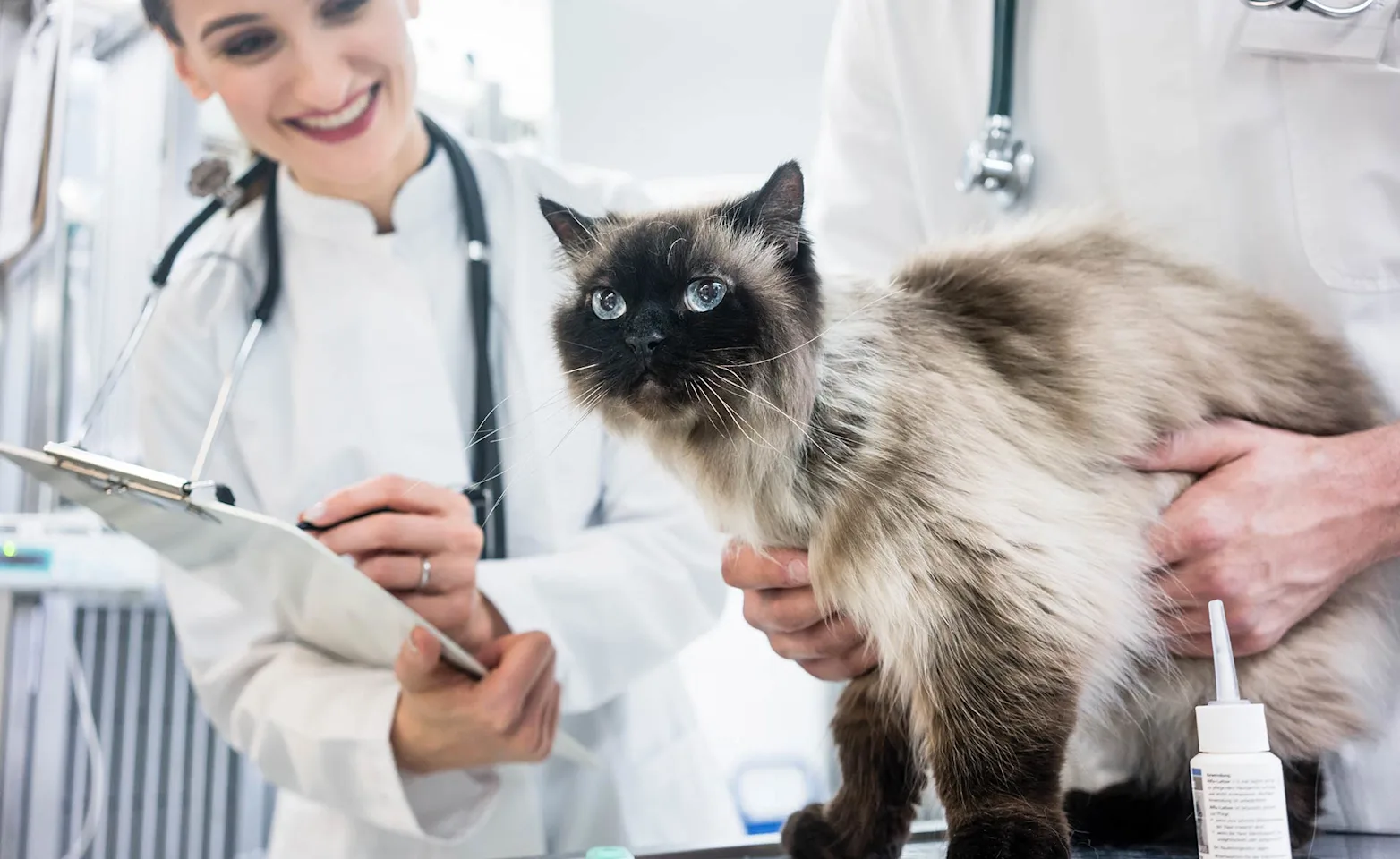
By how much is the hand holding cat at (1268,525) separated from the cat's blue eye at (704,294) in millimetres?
438

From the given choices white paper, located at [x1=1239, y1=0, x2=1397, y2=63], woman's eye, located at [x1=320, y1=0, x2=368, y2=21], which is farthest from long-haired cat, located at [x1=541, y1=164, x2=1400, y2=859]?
woman's eye, located at [x1=320, y1=0, x2=368, y2=21]

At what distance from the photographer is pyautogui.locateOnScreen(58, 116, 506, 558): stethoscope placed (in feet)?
3.86

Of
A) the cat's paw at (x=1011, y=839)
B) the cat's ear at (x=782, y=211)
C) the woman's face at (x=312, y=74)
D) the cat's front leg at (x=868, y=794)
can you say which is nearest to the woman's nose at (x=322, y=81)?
the woman's face at (x=312, y=74)

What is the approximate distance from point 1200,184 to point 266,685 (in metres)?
1.25

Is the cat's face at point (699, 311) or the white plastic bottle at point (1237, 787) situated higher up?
the cat's face at point (699, 311)

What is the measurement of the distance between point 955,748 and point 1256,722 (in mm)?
223

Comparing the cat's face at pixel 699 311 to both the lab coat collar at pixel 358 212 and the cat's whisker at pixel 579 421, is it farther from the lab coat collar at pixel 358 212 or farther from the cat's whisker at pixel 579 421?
the lab coat collar at pixel 358 212

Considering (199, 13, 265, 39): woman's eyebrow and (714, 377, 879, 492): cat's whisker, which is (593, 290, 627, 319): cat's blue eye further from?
(199, 13, 265, 39): woman's eyebrow

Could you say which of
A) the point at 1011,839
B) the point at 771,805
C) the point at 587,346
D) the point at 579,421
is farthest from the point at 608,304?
the point at 771,805

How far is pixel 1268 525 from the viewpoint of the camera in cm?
85

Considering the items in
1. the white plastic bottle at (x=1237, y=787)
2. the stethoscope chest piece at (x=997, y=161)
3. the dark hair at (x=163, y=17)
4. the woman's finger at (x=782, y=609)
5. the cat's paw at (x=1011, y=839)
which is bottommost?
the cat's paw at (x=1011, y=839)

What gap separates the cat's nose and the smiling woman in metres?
0.58

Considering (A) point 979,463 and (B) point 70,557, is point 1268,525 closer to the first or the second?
(A) point 979,463

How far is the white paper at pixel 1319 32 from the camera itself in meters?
0.90
